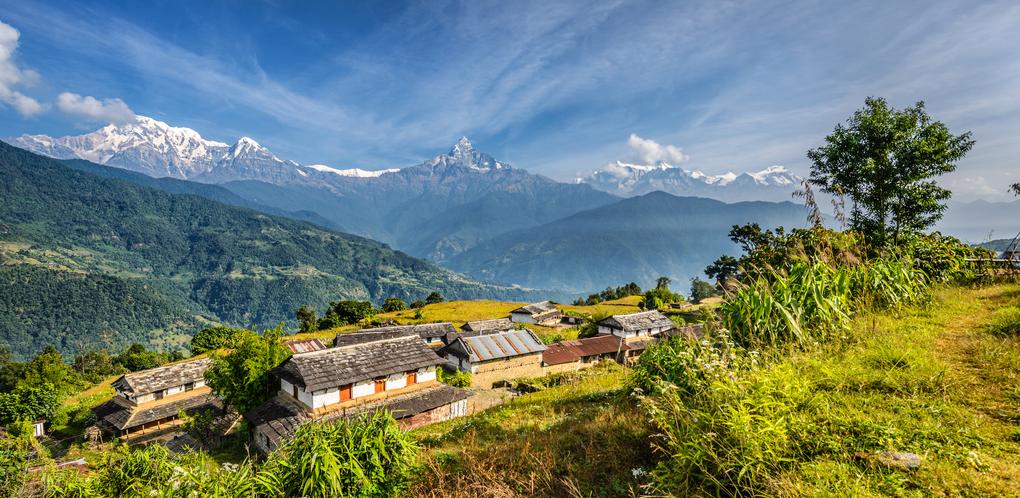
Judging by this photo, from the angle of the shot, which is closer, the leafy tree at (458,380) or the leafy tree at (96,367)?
the leafy tree at (458,380)

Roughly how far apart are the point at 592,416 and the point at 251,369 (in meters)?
28.1

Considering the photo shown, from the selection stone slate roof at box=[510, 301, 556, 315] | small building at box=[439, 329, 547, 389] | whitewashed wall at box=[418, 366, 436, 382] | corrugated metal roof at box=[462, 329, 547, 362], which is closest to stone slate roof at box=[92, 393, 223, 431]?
whitewashed wall at box=[418, 366, 436, 382]

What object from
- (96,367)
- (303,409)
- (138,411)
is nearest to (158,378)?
(138,411)

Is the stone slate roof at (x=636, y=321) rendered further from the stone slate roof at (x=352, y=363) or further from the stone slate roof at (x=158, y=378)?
the stone slate roof at (x=158, y=378)

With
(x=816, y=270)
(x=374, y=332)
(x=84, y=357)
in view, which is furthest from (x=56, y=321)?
(x=816, y=270)

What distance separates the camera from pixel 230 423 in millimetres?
33656

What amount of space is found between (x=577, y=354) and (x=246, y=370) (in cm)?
3196

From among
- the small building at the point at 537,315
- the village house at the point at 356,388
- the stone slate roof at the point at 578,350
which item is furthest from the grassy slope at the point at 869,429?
the small building at the point at 537,315

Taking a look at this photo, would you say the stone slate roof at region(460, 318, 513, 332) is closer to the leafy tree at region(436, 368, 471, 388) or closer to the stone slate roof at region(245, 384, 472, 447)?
the leafy tree at region(436, 368, 471, 388)

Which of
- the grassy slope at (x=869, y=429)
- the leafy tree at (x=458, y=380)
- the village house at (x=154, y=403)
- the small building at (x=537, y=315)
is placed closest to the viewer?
the grassy slope at (x=869, y=429)

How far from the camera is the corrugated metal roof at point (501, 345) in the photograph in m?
39.4

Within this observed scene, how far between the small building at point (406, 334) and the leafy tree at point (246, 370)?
80.2ft

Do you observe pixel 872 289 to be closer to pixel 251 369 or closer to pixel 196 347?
pixel 251 369

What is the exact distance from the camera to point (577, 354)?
157 ft
